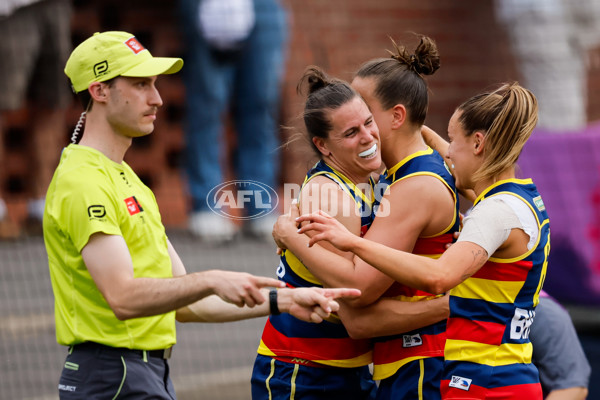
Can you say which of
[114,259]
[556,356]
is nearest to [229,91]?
[556,356]

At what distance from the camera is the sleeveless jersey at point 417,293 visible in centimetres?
349

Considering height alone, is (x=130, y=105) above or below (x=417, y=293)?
above

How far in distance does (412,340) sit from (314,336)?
36 cm

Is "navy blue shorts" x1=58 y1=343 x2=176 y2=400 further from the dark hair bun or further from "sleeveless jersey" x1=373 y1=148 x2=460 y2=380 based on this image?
the dark hair bun

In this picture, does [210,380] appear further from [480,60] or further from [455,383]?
[480,60]

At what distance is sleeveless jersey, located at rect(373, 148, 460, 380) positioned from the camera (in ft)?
11.4

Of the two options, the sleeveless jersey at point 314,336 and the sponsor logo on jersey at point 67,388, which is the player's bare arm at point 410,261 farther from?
the sponsor logo on jersey at point 67,388

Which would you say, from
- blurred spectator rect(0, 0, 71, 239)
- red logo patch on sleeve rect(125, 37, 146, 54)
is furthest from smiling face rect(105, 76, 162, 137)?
blurred spectator rect(0, 0, 71, 239)

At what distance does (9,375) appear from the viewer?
6602mm

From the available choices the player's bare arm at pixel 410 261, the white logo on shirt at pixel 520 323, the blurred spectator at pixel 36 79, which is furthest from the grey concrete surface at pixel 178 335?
the player's bare arm at pixel 410 261

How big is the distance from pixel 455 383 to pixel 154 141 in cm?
712

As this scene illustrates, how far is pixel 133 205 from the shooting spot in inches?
137

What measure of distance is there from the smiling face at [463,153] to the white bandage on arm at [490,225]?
0.18 m

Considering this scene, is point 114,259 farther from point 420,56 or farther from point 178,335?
point 178,335
